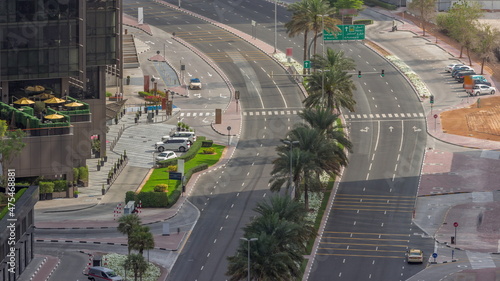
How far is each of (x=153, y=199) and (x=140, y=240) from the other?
928 inches

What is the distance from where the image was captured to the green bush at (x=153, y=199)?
162 meters

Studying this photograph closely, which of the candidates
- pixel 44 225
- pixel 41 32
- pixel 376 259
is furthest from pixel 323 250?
pixel 41 32

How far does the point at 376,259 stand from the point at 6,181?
132 feet

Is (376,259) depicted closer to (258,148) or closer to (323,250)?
(323,250)

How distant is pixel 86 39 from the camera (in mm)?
175250

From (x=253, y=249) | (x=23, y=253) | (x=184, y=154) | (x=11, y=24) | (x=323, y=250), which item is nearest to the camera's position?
(x=253, y=249)

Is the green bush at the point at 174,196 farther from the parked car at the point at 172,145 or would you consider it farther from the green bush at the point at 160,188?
the parked car at the point at 172,145

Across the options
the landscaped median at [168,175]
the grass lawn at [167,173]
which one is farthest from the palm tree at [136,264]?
the grass lawn at [167,173]

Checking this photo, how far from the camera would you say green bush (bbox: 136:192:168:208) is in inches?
6358

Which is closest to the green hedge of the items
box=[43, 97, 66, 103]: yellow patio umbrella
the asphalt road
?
box=[43, 97, 66, 103]: yellow patio umbrella

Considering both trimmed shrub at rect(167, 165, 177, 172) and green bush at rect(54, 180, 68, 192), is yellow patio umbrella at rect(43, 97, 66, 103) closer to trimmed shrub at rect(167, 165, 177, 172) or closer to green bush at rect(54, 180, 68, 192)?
green bush at rect(54, 180, 68, 192)

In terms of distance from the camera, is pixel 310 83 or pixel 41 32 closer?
pixel 41 32

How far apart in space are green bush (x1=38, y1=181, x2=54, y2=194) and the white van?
997 inches

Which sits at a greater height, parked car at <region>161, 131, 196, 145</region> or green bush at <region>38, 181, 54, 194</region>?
parked car at <region>161, 131, 196, 145</region>
